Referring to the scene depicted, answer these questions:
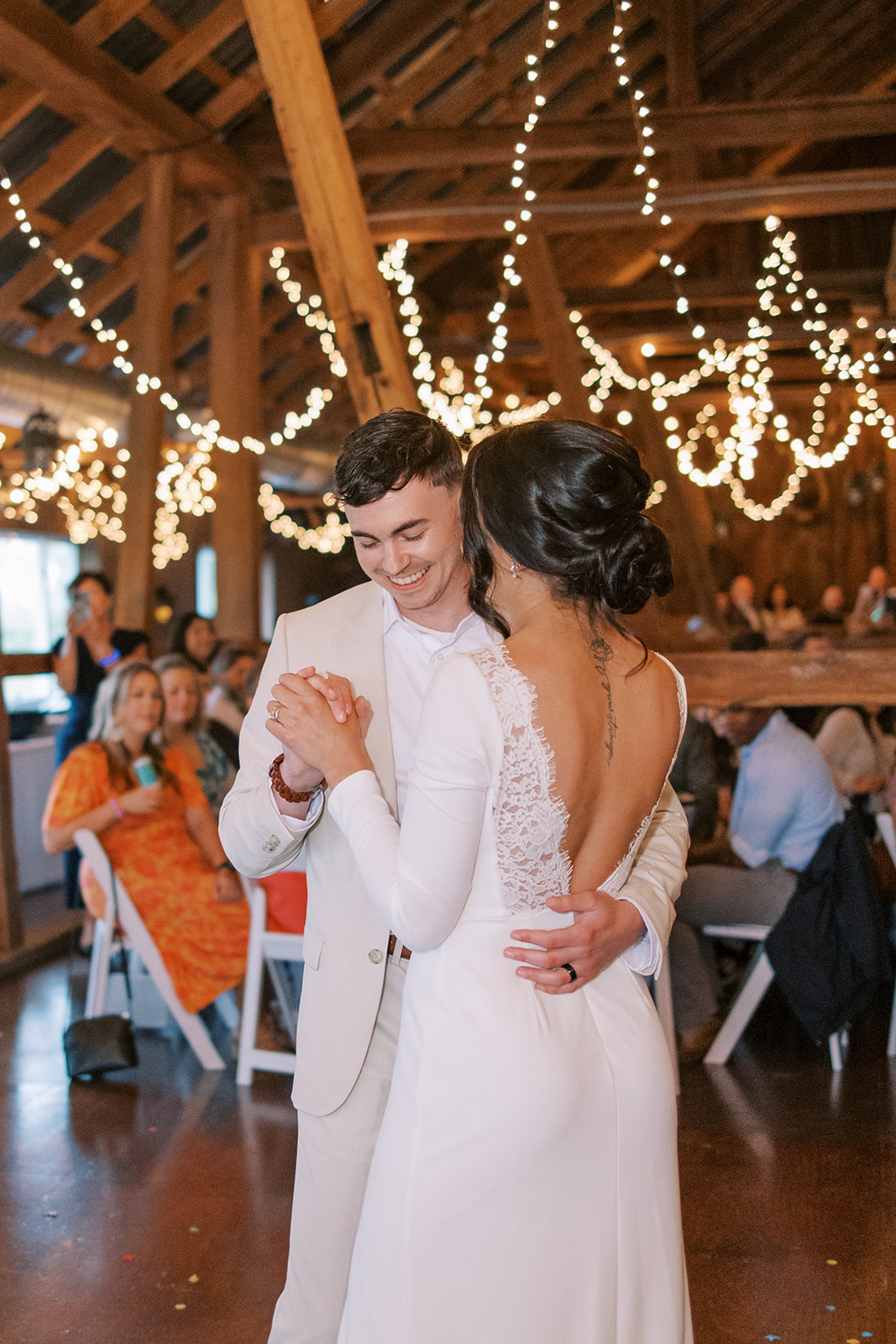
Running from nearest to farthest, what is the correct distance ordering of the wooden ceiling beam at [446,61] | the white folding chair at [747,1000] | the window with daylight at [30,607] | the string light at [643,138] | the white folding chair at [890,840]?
1. the white folding chair at [747,1000]
2. the white folding chair at [890,840]
3. the string light at [643,138]
4. the wooden ceiling beam at [446,61]
5. the window with daylight at [30,607]

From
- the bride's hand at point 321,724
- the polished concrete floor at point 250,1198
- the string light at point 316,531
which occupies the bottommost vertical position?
the polished concrete floor at point 250,1198

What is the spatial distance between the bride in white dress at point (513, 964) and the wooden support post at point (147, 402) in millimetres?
4716

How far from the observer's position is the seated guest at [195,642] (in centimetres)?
577

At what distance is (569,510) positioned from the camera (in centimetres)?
126

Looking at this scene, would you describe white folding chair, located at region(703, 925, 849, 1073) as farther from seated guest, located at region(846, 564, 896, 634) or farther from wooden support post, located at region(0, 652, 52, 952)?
seated guest, located at region(846, 564, 896, 634)

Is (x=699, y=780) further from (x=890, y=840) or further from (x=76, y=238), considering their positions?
(x=76, y=238)

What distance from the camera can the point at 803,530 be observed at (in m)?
13.7

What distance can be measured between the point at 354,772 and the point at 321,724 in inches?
2.7

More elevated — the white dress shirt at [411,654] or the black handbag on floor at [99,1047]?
the white dress shirt at [411,654]

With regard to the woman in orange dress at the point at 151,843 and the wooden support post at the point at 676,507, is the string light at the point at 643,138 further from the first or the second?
the woman in orange dress at the point at 151,843

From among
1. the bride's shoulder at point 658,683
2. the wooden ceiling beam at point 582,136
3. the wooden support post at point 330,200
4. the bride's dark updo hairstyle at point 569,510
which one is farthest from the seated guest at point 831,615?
the bride's dark updo hairstyle at point 569,510

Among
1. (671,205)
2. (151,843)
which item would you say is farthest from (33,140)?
(151,843)

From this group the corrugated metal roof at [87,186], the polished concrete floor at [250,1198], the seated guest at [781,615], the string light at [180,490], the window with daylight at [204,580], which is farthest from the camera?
the window with daylight at [204,580]

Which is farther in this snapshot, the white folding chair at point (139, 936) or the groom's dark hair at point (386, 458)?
the white folding chair at point (139, 936)
